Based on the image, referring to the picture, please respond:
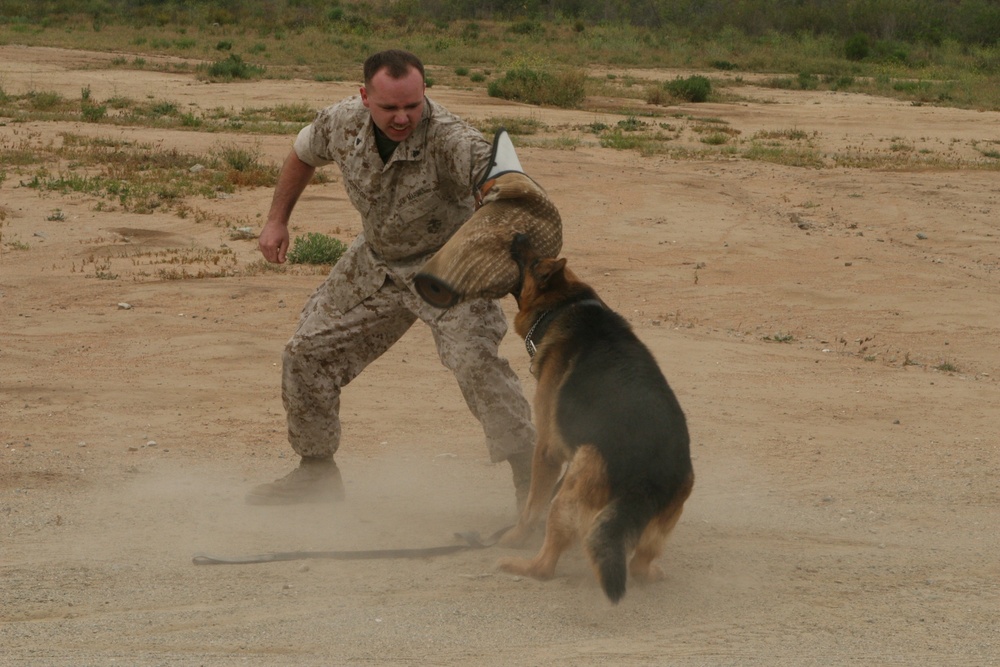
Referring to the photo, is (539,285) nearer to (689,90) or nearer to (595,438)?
(595,438)

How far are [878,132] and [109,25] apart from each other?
30.3 meters

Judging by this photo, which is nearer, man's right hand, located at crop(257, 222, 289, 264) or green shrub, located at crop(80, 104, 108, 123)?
man's right hand, located at crop(257, 222, 289, 264)

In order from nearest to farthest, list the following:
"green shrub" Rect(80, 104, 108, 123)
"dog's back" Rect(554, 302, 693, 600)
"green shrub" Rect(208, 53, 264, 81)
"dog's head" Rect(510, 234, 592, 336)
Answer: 1. "dog's back" Rect(554, 302, 693, 600)
2. "dog's head" Rect(510, 234, 592, 336)
3. "green shrub" Rect(80, 104, 108, 123)
4. "green shrub" Rect(208, 53, 264, 81)

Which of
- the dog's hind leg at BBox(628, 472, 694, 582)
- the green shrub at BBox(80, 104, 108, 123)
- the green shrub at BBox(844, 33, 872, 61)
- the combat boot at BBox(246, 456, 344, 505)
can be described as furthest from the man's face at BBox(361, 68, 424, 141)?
the green shrub at BBox(844, 33, 872, 61)

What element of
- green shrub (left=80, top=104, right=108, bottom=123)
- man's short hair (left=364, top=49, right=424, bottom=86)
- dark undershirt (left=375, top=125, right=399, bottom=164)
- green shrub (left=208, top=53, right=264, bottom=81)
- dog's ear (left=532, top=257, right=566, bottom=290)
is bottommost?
green shrub (left=208, top=53, right=264, bottom=81)

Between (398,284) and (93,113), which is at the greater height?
(398,284)

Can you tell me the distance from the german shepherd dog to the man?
1.00ft

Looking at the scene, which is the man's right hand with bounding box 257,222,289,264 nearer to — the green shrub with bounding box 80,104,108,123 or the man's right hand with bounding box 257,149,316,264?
the man's right hand with bounding box 257,149,316,264

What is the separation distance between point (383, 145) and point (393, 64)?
417 mm

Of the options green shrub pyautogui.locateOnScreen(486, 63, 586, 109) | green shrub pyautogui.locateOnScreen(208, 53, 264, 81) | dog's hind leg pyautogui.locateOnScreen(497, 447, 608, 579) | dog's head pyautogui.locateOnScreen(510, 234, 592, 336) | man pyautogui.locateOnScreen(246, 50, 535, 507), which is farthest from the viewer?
green shrub pyautogui.locateOnScreen(208, 53, 264, 81)

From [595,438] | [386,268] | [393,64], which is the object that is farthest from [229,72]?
[595,438]

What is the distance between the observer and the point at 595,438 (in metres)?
4.46

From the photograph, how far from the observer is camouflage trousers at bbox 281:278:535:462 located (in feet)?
17.0

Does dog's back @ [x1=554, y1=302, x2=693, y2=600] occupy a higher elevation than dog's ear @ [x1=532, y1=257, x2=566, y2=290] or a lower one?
lower
